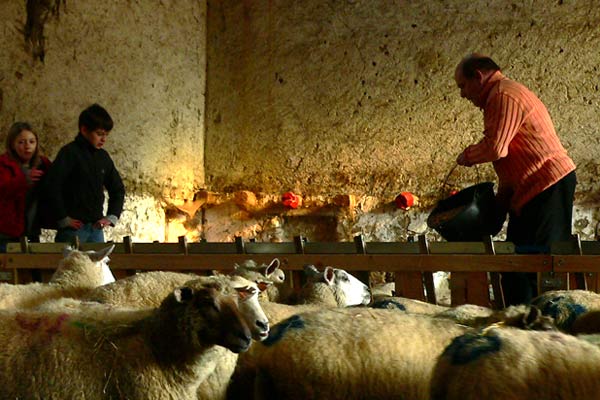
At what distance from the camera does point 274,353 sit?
7.29ft

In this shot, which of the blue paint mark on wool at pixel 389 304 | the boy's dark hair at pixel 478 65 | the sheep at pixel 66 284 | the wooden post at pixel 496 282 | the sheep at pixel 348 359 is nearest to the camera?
the sheep at pixel 348 359

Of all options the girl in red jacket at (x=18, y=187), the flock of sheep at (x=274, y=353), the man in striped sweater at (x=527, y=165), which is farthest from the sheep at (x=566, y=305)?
the girl in red jacket at (x=18, y=187)

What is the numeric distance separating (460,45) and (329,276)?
14.8ft

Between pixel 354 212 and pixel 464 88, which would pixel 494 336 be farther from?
pixel 354 212

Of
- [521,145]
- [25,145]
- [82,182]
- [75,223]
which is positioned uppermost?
[25,145]

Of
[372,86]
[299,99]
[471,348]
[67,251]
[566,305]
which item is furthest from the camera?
[299,99]

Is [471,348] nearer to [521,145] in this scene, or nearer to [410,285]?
[410,285]

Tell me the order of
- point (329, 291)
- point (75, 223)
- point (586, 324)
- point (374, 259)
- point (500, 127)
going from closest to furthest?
1. point (586, 324)
2. point (329, 291)
3. point (374, 259)
4. point (500, 127)
5. point (75, 223)

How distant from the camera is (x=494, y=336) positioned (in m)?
1.88

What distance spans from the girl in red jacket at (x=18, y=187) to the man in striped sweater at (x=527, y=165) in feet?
9.87

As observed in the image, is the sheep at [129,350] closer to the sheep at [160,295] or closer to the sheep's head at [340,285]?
the sheep at [160,295]

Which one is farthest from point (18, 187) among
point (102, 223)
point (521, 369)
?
point (521, 369)

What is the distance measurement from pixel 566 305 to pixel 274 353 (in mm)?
1219

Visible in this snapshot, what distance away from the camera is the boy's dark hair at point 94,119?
5.11 meters
